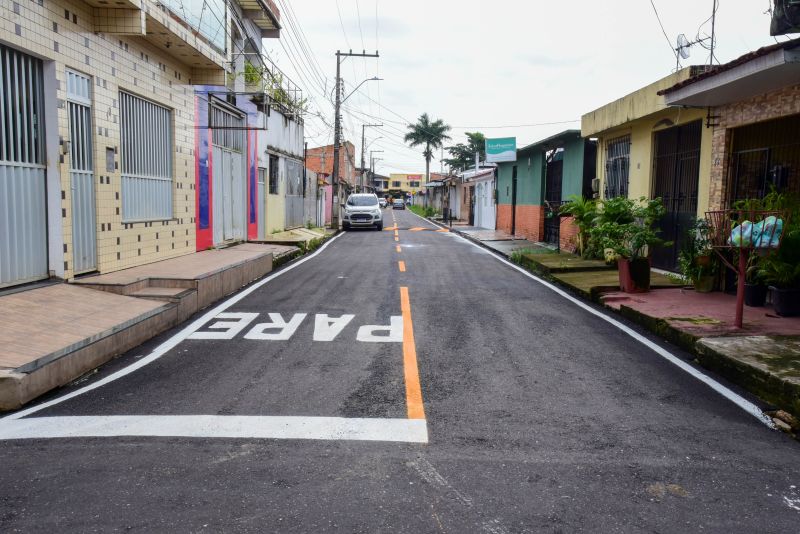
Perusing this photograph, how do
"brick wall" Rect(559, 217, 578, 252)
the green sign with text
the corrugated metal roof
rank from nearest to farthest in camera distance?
1. the corrugated metal roof
2. "brick wall" Rect(559, 217, 578, 252)
3. the green sign with text

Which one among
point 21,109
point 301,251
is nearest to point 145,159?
point 21,109

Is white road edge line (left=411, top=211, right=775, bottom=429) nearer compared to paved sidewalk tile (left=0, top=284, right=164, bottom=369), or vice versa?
white road edge line (left=411, top=211, right=775, bottom=429)

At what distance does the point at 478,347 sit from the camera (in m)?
7.19

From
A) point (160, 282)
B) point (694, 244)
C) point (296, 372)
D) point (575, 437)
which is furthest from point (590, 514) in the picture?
point (694, 244)

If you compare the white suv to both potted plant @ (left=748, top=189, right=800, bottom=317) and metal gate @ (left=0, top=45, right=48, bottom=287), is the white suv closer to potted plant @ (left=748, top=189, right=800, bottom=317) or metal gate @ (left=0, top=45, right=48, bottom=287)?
metal gate @ (left=0, top=45, right=48, bottom=287)

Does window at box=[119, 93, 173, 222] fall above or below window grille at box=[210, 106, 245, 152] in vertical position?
below

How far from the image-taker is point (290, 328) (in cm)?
812

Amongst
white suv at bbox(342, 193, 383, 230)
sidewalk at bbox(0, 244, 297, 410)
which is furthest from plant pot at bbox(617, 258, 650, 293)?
white suv at bbox(342, 193, 383, 230)

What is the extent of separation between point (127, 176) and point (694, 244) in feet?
32.0

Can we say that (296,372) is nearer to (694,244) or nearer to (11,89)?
(11,89)

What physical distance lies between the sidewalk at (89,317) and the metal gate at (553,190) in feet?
46.0

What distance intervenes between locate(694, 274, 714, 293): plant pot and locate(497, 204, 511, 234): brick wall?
1985cm

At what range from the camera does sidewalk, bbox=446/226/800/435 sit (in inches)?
216

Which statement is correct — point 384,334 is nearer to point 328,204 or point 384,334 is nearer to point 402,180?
point 328,204
